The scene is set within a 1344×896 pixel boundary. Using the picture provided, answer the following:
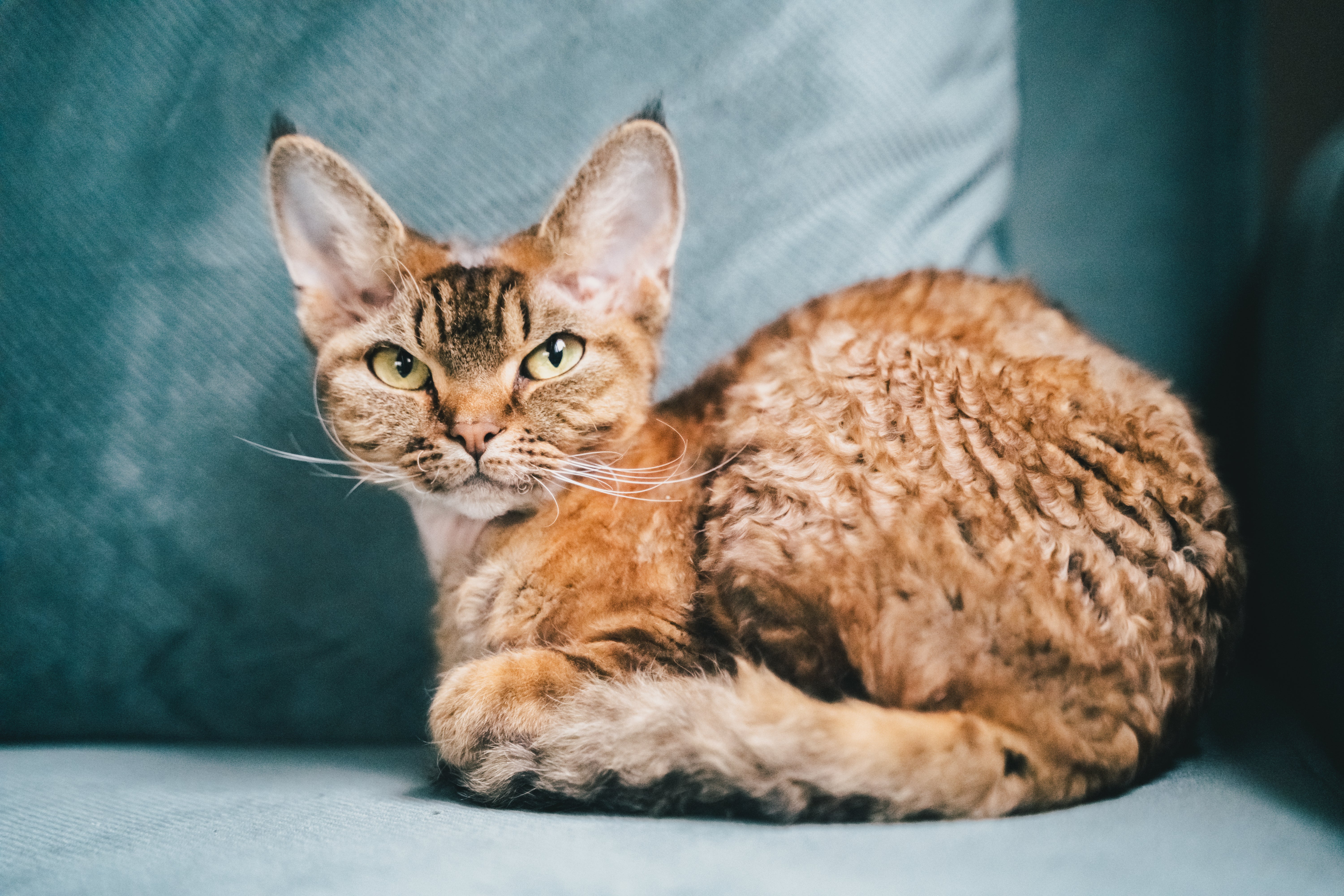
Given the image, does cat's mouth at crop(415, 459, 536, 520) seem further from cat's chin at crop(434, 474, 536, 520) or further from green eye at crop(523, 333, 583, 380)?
green eye at crop(523, 333, 583, 380)

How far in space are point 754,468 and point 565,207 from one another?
0.50 metres

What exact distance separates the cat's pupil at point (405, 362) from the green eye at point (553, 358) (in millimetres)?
160

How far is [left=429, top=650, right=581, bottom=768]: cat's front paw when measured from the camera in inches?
36.1

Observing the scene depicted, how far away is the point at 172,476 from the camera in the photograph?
3.98 ft

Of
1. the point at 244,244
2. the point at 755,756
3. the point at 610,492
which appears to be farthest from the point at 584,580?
the point at 244,244

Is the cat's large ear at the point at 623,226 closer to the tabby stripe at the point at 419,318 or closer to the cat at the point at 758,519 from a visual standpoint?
the cat at the point at 758,519

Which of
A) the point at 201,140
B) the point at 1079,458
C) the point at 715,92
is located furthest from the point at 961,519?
the point at 201,140

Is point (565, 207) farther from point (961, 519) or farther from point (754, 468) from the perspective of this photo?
point (961, 519)

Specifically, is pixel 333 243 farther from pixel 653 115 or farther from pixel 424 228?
pixel 653 115

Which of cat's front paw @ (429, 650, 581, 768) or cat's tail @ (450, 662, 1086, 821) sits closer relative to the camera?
cat's tail @ (450, 662, 1086, 821)

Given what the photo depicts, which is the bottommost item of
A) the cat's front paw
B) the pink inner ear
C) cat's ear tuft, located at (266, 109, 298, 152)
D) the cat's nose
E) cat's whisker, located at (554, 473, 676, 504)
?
the cat's front paw

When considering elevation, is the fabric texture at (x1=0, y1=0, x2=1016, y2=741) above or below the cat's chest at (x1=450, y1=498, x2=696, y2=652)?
above

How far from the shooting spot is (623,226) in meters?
1.24

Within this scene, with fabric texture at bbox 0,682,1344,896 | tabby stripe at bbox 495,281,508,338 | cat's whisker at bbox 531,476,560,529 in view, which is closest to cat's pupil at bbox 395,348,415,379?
tabby stripe at bbox 495,281,508,338
